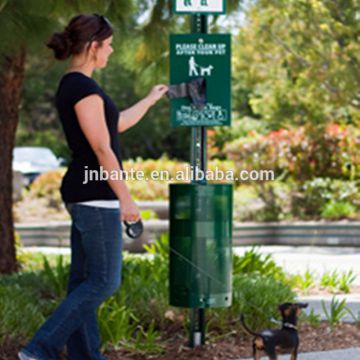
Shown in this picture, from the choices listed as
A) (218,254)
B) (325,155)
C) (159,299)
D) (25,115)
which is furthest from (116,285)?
(25,115)

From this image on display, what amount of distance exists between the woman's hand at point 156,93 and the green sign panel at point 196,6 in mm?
495

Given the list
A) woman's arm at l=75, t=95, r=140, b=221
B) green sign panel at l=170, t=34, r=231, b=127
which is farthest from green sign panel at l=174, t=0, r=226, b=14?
woman's arm at l=75, t=95, r=140, b=221

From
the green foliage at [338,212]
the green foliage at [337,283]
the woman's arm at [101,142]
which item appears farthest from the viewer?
the green foliage at [338,212]

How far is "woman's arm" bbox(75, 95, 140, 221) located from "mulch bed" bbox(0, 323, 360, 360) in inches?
46.1

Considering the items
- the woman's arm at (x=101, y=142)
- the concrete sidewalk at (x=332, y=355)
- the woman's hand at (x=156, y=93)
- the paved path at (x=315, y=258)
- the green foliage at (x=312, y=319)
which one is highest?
the woman's hand at (x=156, y=93)

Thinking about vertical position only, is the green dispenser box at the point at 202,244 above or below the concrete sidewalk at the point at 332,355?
above

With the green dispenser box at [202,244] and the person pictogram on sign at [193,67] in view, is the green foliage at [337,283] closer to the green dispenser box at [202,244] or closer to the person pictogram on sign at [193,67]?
the green dispenser box at [202,244]

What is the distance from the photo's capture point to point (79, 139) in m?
4.54

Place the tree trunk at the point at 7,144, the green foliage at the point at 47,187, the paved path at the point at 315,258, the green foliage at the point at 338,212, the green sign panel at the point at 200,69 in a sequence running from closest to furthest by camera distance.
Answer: the green sign panel at the point at 200,69
the tree trunk at the point at 7,144
the paved path at the point at 315,258
the green foliage at the point at 338,212
the green foliage at the point at 47,187

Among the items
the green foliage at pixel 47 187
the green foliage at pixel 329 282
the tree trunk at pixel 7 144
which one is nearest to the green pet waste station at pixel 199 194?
the green foliage at pixel 329 282

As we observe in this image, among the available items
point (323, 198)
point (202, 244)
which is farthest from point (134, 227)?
point (323, 198)

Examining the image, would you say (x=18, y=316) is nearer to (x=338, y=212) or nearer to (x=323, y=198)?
(x=338, y=212)

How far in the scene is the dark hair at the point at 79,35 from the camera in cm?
455

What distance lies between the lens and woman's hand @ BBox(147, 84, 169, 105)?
16.5 ft
